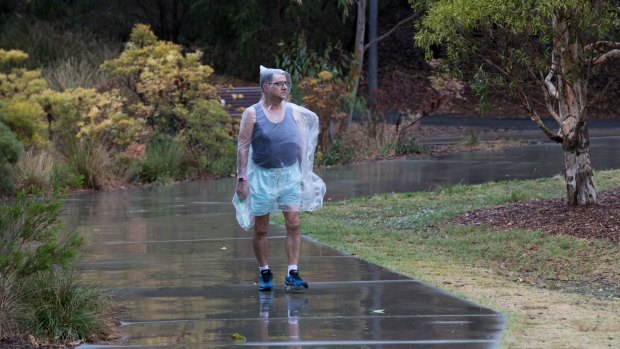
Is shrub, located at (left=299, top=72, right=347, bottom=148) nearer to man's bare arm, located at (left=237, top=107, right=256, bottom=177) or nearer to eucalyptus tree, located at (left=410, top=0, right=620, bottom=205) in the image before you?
eucalyptus tree, located at (left=410, top=0, right=620, bottom=205)

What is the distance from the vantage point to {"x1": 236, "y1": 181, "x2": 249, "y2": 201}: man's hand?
8.95 meters

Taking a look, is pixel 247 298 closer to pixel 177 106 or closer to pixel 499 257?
pixel 499 257

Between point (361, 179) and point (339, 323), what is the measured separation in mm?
10462

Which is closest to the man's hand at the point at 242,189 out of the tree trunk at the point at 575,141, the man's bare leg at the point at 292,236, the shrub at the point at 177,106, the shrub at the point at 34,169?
the man's bare leg at the point at 292,236

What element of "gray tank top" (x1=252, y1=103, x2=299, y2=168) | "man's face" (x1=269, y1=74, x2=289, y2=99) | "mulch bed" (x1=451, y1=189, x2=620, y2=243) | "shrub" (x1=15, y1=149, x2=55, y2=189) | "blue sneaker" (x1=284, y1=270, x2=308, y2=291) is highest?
"man's face" (x1=269, y1=74, x2=289, y2=99)

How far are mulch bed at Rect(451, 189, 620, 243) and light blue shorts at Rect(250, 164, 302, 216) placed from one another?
368cm

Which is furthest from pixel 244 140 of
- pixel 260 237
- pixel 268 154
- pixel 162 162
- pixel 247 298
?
pixel 162 162

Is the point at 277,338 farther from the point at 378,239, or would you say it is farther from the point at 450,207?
the point at 450,207

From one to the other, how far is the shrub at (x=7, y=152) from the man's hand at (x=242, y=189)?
668cm

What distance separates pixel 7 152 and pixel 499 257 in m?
6.89

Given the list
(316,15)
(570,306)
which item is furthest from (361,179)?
(316,15)

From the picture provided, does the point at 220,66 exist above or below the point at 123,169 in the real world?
above

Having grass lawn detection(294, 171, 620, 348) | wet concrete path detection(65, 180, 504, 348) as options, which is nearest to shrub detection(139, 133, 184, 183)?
grass lawn detection(294, 171, 620, 348)

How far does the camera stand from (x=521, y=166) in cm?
1928
